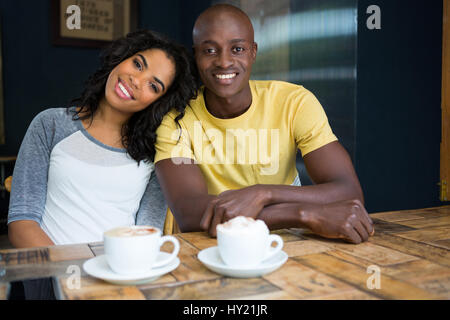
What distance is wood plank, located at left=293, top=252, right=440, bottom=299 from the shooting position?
609mm

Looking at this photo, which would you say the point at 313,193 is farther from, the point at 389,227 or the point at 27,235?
the point at 27,235

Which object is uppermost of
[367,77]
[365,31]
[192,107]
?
[365,31]

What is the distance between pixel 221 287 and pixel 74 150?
84 cm

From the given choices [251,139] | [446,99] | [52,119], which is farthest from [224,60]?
[446,99]

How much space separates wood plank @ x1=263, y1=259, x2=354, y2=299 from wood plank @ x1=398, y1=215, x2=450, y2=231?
47 cm

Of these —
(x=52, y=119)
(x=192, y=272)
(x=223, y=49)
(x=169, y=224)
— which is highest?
(x=223, y=49)

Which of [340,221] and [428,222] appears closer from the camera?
[340,221]

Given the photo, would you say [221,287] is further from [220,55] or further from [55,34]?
[55,34]

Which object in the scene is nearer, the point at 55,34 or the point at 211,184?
the point at 211,184

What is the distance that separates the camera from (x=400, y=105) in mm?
2055

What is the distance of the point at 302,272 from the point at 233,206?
285 mm

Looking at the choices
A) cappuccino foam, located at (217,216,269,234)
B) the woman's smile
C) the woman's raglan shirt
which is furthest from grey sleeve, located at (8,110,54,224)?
cappuccino foam, located at (217,216,269,234)

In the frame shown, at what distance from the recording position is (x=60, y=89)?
12.7 ft

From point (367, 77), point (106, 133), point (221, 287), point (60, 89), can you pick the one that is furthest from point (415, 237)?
point (60, 89)
